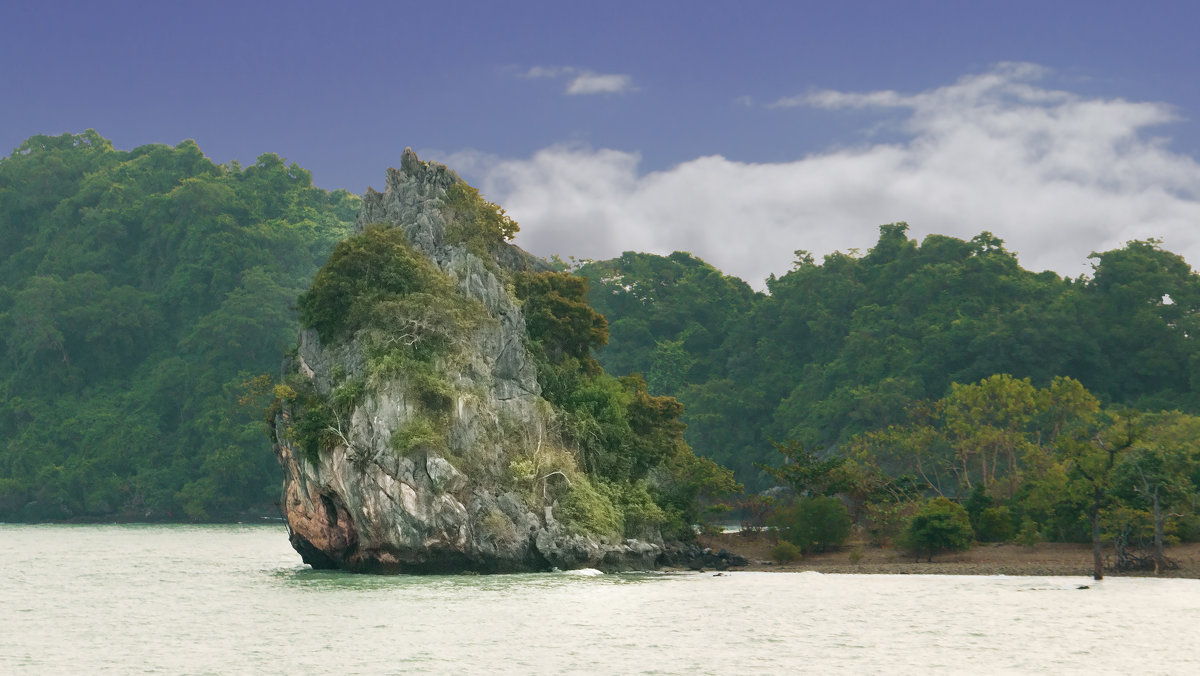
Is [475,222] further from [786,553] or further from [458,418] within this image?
[786,553]

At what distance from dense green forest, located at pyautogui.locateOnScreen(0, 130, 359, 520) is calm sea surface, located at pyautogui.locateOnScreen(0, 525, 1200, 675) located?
45.5 meters

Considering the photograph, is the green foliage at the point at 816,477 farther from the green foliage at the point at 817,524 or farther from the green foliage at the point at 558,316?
the green foliage at the point at 558,316

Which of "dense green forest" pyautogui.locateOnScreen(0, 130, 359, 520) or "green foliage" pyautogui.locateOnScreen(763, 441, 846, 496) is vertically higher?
"dense green forest" pyautogui.locateOnScreen(0, 130, 359, 520)

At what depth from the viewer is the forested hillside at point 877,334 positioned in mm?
70375

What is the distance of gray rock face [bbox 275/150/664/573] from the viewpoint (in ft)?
120

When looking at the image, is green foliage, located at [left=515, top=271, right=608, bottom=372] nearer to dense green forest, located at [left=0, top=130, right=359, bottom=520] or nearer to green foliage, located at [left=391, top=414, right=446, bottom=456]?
green foliage, located at [left=391, top=414, right=446, bottom=456]

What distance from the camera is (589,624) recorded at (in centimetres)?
2666

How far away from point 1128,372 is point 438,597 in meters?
A: 52.8

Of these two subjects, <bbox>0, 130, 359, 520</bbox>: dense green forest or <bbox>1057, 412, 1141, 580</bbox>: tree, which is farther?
<bbox>0, 130, 359, 520</bbox>: dense green forest

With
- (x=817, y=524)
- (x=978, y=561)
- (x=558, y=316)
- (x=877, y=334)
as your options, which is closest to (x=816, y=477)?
(x=817, y=524)

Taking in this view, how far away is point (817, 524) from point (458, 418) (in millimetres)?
14842

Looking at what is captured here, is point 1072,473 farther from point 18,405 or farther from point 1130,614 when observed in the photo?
point 18,405

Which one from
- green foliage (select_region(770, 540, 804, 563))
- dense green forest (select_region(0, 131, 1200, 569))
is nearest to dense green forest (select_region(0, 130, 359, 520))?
dense green forest (select_region(0, 131, 1200, 569))

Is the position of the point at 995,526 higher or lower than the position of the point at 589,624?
higher
